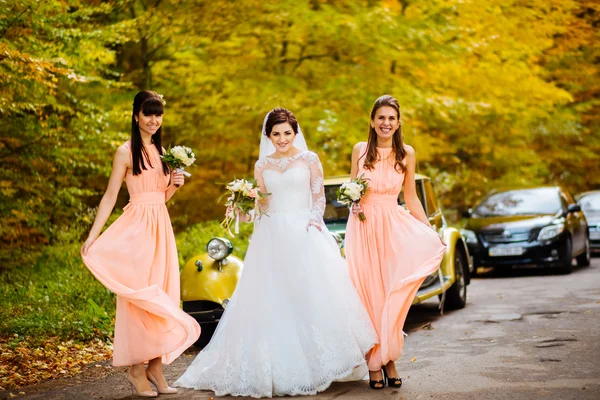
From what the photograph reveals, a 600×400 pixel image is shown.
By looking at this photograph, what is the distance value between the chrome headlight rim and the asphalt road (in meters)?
3.17

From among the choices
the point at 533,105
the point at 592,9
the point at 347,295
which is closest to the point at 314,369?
the point at 347,295

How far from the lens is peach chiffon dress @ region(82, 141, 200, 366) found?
251 inches

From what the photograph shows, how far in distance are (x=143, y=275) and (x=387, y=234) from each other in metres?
2.07

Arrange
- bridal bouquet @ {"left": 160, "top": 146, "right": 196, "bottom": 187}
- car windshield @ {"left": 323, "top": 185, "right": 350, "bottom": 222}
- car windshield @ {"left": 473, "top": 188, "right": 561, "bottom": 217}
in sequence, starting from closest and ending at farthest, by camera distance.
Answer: bridal bouquet @ {"left": 160, "top": 146, "right": 196, "bottom": 187} < car windshield @ {"left": 323, "top": 185, "right": 350, "bottom": 222} < car windshield @ {"left": 473, "top": 188, "right": 561, "bottom": 217}

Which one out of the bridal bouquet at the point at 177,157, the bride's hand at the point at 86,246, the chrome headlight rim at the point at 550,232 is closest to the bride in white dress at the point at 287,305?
the bridal bouquet at the point at 177,157

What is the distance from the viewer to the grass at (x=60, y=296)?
30.3 ft

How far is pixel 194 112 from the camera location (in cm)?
1508

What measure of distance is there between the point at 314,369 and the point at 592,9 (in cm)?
1904

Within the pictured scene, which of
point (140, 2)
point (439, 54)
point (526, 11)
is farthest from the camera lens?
point (526, 11)

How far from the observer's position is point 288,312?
6.63m

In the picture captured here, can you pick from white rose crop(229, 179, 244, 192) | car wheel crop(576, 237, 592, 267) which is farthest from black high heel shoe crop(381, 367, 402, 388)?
car wheel crop(576, 237, 592, 267)

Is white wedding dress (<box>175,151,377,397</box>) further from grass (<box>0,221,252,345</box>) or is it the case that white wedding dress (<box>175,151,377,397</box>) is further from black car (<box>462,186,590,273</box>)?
black car (<box>462,186,590,273</box>)

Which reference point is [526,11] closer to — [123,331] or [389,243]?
[389,243]

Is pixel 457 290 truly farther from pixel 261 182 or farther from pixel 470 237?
pixel 261 182
